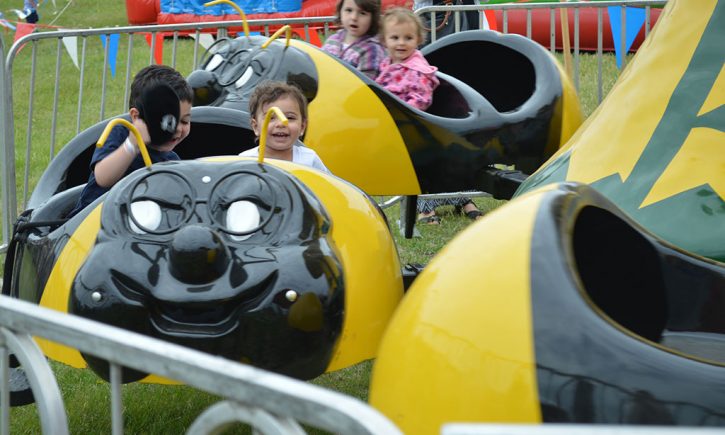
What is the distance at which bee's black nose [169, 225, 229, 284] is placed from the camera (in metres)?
2.23

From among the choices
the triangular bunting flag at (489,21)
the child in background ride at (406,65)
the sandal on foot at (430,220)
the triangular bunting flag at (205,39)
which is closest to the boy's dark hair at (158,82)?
the child in background ride at (406,65)

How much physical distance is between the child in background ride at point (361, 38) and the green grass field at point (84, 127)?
3.86ft

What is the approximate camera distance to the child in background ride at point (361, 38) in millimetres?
5074

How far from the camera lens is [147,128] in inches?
116

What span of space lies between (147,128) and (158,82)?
6.3 inches

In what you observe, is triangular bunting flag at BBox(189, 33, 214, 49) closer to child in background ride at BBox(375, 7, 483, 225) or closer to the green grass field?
the green grass field

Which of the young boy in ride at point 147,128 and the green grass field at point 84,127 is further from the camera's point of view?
the green grass field at point 84,127

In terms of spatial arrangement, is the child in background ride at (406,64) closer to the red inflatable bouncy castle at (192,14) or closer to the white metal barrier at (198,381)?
the white metal barrier at (198,381)

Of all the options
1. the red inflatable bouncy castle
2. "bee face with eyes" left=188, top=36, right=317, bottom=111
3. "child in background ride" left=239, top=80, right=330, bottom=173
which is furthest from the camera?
the red inflatable bouncy castle

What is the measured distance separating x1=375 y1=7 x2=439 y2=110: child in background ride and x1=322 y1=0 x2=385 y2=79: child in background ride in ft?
0.48

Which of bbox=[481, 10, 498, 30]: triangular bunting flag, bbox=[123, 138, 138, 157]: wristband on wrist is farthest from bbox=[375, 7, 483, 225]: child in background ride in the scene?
bbox=[481, 10, 498, 30]: triangular bunting flag

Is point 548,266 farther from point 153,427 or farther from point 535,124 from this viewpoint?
point 535,124

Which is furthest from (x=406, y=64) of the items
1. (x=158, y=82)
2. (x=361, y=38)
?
(x=158, y=82)

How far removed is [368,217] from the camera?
2.69m
